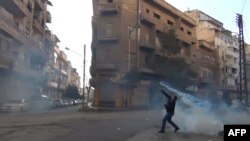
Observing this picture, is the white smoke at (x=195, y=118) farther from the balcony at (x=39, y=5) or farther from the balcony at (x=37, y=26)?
A: the balcony at (x=39, y=5)

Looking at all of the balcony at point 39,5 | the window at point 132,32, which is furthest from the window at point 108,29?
the balcony at point 39,5

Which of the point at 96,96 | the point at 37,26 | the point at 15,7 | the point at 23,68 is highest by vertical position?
the point at 37,26

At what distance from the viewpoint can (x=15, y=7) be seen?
46844 mm

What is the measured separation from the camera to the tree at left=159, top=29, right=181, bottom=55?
55.0m

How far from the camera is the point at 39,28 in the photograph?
2527 inches

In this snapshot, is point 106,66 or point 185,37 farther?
point 185,37

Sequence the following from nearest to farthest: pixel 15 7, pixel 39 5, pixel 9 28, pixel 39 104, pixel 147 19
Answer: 1. pixel 9 28
2. pixel 15 7
3. pixel 39 104
4. pixel 147 19
5. pixel 39 5

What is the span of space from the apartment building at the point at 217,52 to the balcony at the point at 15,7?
37.6 metres

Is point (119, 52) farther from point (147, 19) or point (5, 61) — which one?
point (5, 61)

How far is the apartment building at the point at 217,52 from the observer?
268ft

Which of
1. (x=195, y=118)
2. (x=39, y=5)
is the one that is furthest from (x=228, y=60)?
(x=195, y=118)

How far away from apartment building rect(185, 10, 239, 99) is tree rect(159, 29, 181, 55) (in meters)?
22.2

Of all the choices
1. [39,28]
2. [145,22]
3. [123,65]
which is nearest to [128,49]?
[123,65]

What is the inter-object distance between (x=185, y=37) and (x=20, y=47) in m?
28.8
